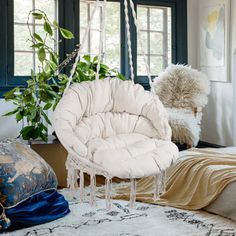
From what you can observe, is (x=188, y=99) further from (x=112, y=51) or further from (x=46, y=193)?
(x=46, y=193)

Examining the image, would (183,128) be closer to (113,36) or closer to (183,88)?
(183,88)

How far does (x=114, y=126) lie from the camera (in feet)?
9.20

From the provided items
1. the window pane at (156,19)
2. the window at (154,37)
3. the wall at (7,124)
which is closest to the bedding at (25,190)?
the wall at (7,124)

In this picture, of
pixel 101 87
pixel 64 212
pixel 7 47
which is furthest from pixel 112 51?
pixel 101 87

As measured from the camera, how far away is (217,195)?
3559 mm

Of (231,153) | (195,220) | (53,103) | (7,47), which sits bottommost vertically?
(195,220)

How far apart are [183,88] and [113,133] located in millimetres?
3109

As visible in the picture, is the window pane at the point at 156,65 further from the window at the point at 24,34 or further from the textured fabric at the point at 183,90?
the window at the point at 24,34

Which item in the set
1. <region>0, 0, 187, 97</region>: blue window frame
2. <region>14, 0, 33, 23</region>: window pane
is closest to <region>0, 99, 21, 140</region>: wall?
<region>0, 0, 187, 97</region>: blue window frame

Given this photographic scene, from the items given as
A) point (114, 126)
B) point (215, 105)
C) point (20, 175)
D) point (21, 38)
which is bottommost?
point (20, 175)

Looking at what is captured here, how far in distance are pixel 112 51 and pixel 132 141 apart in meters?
3.58

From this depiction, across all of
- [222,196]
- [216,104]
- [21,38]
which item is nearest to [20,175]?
[222,196]

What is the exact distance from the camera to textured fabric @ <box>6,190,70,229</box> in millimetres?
3359

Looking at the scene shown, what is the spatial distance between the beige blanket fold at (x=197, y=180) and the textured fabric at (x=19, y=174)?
82 cm
